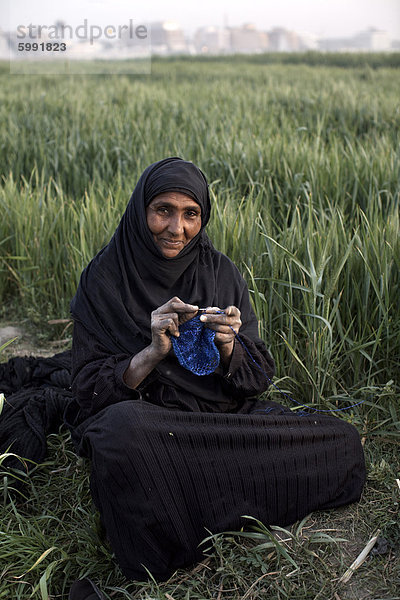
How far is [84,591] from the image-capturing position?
1.58 meters

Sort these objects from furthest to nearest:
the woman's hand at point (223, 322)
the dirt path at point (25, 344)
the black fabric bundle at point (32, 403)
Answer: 1. the dirt path at point (25, 344)
2. the black fabric bundle at point (32, 403)
3. the woman's hand at point (223, 322)

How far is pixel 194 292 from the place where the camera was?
1960mm

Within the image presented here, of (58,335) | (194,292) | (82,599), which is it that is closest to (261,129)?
(58,335)

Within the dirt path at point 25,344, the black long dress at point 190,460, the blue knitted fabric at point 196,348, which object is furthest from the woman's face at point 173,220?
the dirt path at point 25,344

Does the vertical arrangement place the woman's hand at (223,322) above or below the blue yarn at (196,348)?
above

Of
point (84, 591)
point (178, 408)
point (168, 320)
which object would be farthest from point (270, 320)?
point (84, 591)

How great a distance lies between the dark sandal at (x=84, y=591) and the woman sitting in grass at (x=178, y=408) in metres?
0.10

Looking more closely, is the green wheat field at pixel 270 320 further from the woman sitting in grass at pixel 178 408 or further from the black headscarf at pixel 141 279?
the black headscarf at pixel 141 279

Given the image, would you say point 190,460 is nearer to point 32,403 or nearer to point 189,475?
point 189,475

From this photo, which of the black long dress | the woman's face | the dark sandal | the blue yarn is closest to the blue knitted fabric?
the blue yarn

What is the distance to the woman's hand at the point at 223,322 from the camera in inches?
66.4

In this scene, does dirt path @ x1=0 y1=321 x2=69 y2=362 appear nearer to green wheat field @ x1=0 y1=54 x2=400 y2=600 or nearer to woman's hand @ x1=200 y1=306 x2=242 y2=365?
green wheat field @ x1=0 y1=54 x2=400 y2=600

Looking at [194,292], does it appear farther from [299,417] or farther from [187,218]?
[299,417]

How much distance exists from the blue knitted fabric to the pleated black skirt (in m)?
0.14
